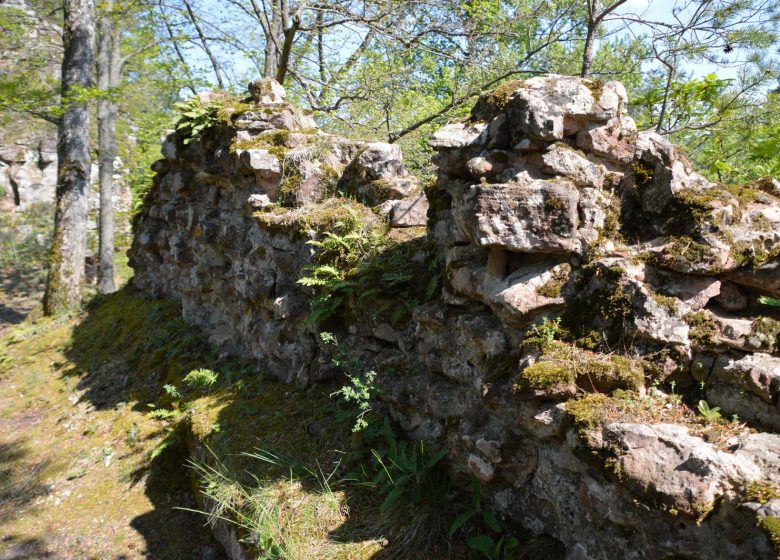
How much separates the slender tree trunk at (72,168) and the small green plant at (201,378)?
23.4 feet

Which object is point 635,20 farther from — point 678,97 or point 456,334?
point 456,334

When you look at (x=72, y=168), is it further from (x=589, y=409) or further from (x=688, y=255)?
(x=688, y=255)

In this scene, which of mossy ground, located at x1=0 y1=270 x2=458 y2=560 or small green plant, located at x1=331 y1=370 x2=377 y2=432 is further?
small green plant, located at x1=331 y1=370 x2=377 y2=432

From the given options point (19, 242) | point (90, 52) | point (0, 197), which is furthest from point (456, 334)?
point (0, 197)

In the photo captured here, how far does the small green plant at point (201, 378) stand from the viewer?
21.1 feet

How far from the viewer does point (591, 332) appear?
3365mm

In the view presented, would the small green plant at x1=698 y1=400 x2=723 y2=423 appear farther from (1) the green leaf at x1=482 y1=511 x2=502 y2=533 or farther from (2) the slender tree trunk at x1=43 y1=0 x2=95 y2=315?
(2) the slender tree trunk at x1=43 y1=0 x2=95 y2=315

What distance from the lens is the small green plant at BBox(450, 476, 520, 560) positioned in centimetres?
338

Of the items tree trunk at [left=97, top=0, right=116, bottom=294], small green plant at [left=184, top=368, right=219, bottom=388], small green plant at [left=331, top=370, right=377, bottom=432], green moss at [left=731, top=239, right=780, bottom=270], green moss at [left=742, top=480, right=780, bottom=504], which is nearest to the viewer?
green moss at [left=742, top=480, right=780, bottom=504]

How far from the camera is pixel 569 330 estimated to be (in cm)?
346

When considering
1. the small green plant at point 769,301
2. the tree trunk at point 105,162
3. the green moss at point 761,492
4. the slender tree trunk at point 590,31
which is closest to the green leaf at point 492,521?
the green moss at point 761,492

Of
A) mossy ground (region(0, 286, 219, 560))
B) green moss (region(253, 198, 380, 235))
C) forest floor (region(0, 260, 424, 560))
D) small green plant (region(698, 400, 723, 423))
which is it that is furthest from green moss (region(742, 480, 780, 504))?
mossy ground (region(0, 286, 219, 560))

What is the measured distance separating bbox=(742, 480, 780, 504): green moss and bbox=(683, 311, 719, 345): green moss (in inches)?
34.7

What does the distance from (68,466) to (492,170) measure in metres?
6.44
